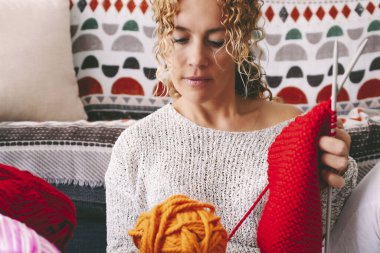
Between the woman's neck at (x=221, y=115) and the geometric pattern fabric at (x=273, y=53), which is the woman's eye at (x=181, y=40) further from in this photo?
the geometric pattern fabric at (x=273, y=53)

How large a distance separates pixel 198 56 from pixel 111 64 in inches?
36.6

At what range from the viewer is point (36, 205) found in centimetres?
72

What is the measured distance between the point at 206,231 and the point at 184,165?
0.93 feet

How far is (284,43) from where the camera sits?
1.72 metres

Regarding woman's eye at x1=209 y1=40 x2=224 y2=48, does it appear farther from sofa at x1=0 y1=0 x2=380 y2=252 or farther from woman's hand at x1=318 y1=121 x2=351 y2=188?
sofa at x1=0 y1=0 x2=380 y2=252

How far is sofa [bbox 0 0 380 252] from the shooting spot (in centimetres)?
157

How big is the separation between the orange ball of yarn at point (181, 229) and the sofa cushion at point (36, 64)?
1.02 metres

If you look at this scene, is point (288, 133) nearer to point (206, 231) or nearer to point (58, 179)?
point (206, 231)

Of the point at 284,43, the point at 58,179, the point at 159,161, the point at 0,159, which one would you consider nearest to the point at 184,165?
the point at 159,161

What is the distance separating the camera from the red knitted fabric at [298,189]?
2.49 feet

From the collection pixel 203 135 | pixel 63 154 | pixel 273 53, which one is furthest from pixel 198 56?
pixel 273 53

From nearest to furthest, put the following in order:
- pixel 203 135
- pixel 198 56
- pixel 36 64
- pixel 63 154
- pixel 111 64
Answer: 1. pixel 198 56
2. pixel 203 135
3. pixel 63 154
4. pixel 36 64
5. pixel 111 64

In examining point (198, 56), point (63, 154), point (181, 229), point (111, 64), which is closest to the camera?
point (181, 229)

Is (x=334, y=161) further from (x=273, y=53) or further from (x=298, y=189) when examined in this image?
(x=273, y=53)
